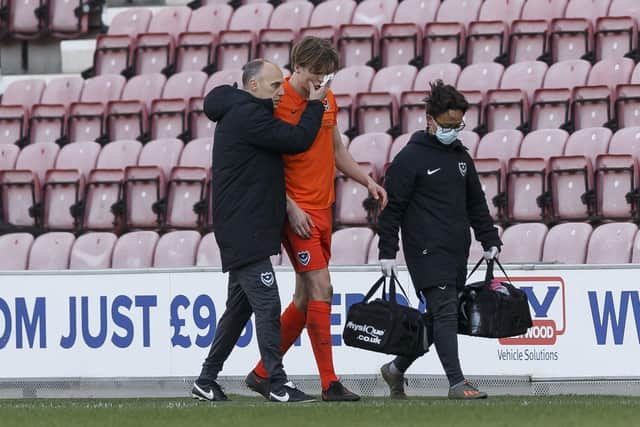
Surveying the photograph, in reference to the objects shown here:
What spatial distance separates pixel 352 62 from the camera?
15.7 m

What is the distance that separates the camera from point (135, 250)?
1308 cm

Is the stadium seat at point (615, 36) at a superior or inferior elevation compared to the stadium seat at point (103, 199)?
superior

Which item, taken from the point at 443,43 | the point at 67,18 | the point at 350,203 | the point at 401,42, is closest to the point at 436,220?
the point at 350,203

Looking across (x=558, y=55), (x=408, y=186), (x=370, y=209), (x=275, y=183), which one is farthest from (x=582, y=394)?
(x=558, y=55)

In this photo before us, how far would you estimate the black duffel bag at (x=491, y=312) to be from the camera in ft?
25.8

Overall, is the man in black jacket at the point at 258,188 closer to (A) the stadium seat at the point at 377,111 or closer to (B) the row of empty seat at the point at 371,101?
(B) the row of empty seat at the point at 371,101

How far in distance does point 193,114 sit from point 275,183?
25.4ft

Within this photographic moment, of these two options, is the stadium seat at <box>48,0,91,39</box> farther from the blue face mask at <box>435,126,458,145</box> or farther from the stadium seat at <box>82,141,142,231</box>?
the blue face mask at <box>435,126,458,145</box>

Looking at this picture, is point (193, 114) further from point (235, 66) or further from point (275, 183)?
point (275, 183)

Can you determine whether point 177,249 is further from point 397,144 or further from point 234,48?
point 234,48

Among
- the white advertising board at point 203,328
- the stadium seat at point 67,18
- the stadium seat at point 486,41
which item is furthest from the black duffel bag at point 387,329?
the stadium seat at point 67,18

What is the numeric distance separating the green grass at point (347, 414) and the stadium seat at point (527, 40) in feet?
24.3

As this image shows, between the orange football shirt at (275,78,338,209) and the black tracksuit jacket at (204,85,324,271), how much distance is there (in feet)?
0.45

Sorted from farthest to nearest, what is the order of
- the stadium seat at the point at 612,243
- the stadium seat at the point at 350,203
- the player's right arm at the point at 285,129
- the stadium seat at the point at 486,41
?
Answer: 1. the stadium seat at the point at 486,41
2. the stadium seat at the point at 350,203
3. the stadium seat at the point at 612,243
4. the player's right arm at the point at 285,129
